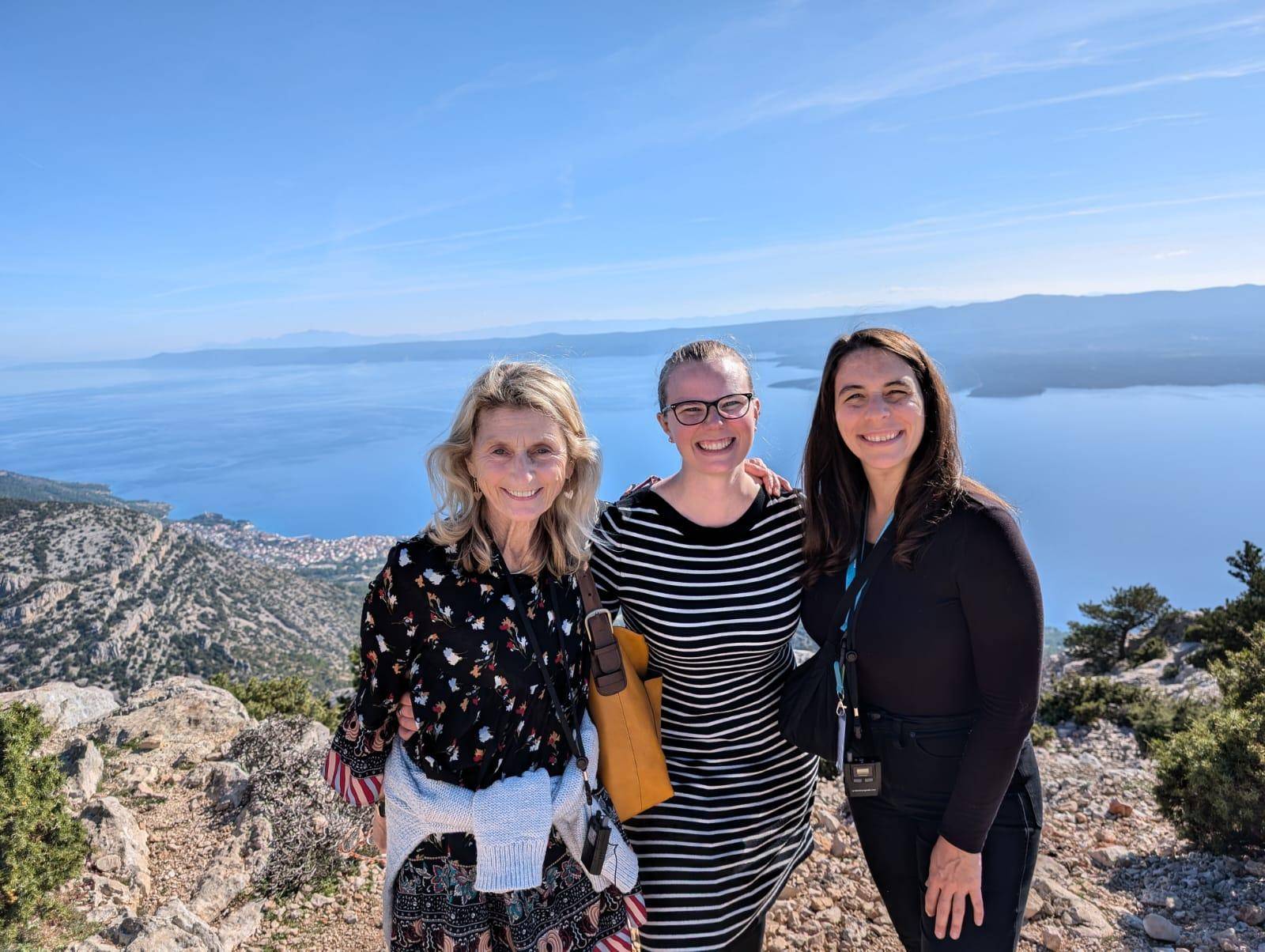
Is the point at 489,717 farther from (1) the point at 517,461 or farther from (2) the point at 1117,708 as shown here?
(2) the point at 1117,708

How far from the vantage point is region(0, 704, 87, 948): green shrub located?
12.1ft

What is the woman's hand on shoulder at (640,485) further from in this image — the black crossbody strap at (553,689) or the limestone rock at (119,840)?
the limestone rock at (119,840)

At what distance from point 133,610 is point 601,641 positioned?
37217mm

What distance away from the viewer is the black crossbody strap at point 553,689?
206 cm

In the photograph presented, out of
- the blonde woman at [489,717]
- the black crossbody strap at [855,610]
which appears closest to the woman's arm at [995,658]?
the black crossbody strap at [855,610]

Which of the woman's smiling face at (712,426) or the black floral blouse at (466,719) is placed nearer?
the black floral blouse at (466,719)

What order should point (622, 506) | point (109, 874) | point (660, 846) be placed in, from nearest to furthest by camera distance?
point (660, 846), point (622, 506), point (109, 874)

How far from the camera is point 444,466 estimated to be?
2156 mm

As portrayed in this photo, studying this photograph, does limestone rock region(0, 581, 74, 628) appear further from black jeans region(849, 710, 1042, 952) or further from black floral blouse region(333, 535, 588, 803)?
black jeans region(849, 710, 1042, 952)

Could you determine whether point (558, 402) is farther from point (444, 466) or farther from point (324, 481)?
point (324, 481)

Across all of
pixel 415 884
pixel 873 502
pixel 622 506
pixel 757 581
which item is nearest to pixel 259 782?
pixel 415 884

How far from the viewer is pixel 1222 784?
4543mm

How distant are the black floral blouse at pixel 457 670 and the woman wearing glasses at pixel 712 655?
474 mm

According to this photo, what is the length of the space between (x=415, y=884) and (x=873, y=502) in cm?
189
